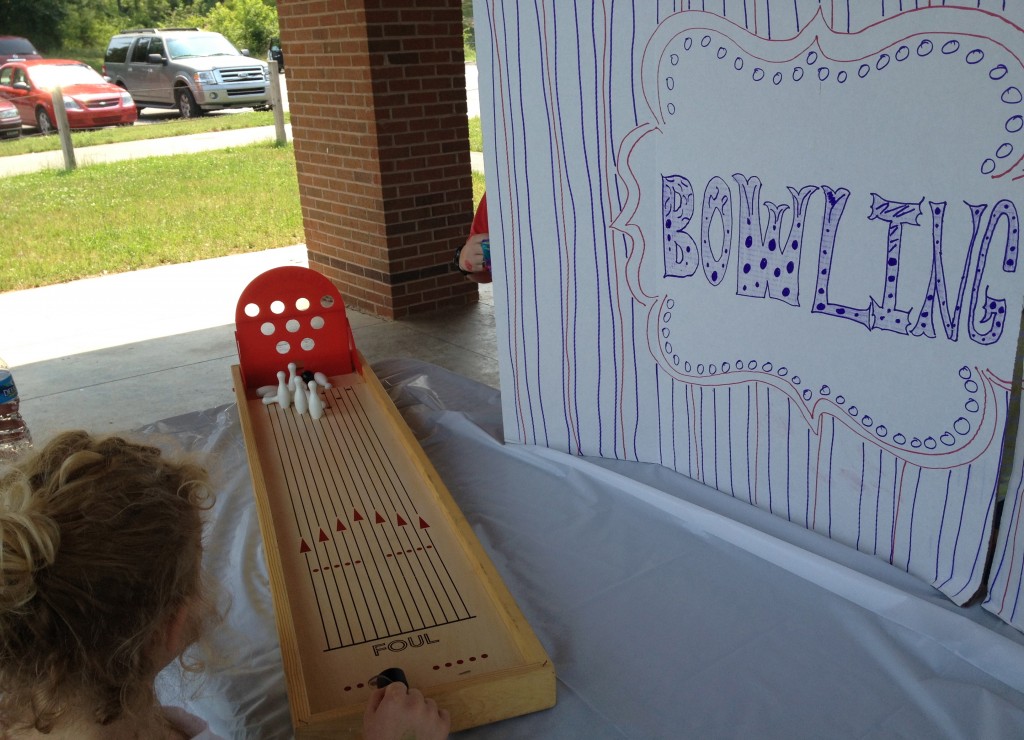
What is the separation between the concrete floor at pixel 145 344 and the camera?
4109 mm

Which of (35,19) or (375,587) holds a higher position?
(35,19)

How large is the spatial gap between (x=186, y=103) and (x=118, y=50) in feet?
7.23

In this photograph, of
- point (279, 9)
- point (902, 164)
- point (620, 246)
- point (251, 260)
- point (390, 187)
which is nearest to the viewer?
point (902, 164)

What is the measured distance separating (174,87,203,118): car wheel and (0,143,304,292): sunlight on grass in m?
4.07

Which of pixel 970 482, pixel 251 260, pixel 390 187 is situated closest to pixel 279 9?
pixel 390 187

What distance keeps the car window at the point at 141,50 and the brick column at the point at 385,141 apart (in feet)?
36.2

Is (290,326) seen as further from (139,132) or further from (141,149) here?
(139,132)

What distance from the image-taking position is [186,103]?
14.9 m

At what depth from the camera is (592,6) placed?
8.37 feet

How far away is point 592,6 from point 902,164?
1.02 metres

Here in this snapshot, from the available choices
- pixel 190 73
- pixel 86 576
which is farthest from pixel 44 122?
pixel 86 576

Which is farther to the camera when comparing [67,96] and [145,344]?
[67,96]

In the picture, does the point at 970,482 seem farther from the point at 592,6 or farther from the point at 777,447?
the point at 592,6

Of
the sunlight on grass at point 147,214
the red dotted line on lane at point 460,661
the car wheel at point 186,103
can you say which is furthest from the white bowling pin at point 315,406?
the car wheel at point 186,103
